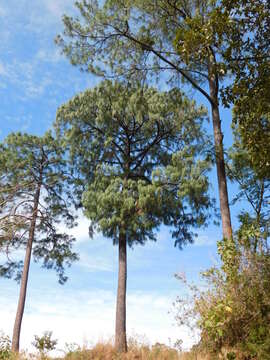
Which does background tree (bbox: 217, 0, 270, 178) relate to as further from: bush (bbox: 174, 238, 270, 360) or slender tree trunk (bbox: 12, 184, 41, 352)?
slender tree trunk (bbox: 12, 184, 41, 352)

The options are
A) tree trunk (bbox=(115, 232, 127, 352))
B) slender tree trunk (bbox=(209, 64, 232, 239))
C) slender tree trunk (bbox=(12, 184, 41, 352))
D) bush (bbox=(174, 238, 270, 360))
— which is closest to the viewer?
bush (bbox=(174, 238, 270, 360))

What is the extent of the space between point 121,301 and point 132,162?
5.41 meters

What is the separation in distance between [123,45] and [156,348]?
8.74 metres

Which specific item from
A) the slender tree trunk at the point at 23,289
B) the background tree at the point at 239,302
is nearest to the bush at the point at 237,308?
the background tree at the point at 239,302

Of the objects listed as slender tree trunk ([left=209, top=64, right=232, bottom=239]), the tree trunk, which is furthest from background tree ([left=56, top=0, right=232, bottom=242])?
the tree trunk

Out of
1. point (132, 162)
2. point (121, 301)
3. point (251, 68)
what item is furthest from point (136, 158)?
point (251, 68)

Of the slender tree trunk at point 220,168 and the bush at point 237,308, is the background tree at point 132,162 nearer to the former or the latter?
the slender tree trunk at point 220,168

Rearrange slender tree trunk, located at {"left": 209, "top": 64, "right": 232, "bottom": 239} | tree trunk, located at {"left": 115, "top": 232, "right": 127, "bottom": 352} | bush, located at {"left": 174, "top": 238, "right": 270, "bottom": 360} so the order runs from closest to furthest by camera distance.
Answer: bush, located at {"left": 174, "top": 238, "right": 270, "bottom": 360}
slender tree trunk, located at {"left": 209, "top": 64, "right": 232, "bottom": 239}
tree trunk, located at {"left": 115, "top": 232, "right": 127, "bottom": 352}

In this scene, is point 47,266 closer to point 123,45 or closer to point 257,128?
point 123,45

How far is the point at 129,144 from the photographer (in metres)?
15.0

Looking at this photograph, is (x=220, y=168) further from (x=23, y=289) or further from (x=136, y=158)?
(x=23, y=289)

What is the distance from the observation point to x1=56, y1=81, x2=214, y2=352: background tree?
41.2 feet

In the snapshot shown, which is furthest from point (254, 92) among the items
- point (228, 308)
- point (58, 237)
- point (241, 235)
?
point (58, 237)

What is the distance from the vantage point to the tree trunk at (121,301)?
472 inches
